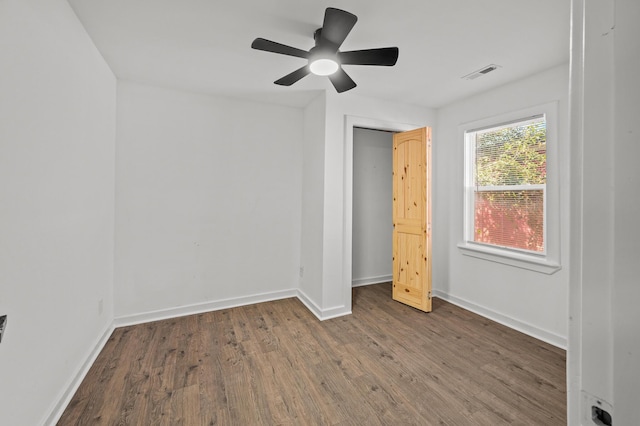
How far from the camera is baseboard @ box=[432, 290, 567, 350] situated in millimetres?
2655

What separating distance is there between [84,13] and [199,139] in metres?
1.49

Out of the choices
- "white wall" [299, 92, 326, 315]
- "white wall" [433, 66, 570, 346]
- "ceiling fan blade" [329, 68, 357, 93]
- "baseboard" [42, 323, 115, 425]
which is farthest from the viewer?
"white wall" [299, 92, 326, 315]

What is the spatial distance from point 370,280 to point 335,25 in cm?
362

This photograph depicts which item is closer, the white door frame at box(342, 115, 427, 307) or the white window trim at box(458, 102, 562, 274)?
the white window trim at box(458, 102, 562, 274)

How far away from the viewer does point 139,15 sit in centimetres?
193

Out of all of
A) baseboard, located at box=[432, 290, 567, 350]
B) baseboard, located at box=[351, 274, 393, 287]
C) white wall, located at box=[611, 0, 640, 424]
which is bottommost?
baseboard, located at box=[432, 290, 567, 350]

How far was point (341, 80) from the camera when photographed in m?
2.33

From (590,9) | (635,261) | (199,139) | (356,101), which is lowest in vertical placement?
(635,261)

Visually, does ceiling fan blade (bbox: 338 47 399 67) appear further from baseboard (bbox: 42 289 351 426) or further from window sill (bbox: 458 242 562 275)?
baseboard (bbox: 42 289 351 426)

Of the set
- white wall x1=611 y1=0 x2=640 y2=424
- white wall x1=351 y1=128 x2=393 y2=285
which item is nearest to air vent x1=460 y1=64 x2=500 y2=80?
white wall x1=351 y1=128 x2=393 y2=285

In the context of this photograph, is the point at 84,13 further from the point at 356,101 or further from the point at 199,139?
the point at 356,101

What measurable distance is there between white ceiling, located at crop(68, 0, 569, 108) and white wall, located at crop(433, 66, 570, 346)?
24 cm

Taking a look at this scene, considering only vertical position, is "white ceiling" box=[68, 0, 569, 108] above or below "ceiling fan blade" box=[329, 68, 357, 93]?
above

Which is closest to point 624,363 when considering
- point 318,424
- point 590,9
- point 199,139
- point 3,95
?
point 590,9
